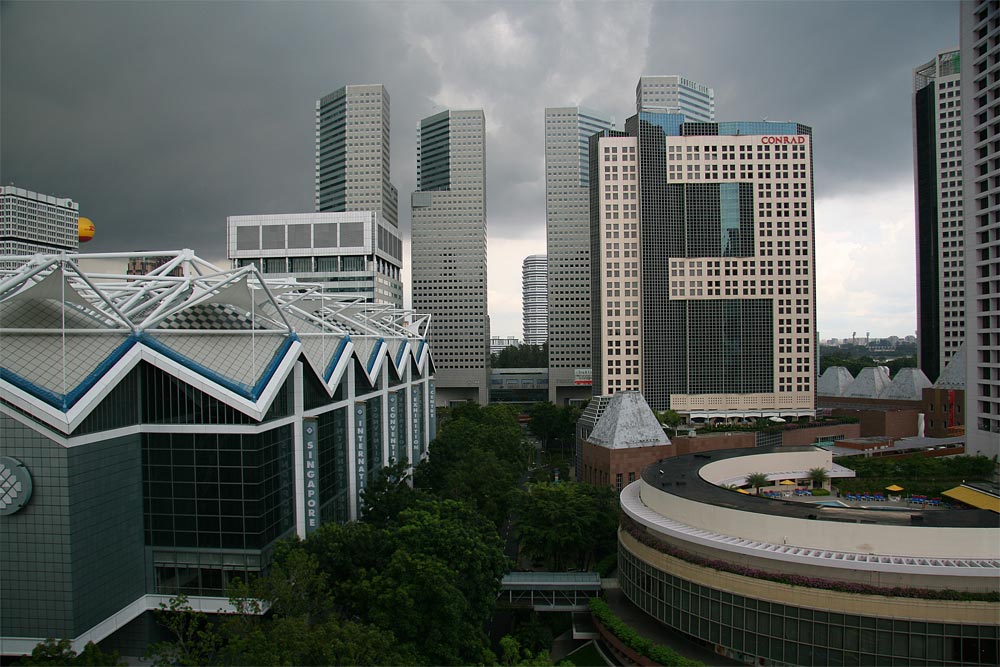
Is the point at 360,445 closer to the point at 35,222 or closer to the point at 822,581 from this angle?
the point at 822,581

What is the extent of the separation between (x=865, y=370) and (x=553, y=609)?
89.7 m

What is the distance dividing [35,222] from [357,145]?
84.7 metres

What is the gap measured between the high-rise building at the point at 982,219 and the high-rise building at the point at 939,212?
64896 mm

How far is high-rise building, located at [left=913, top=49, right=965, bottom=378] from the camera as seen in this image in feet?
382

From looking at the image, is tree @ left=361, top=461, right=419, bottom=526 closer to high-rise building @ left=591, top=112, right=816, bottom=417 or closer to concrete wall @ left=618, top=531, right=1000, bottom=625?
concrete wall @ left=618, top=531, right=1000, bottom=625

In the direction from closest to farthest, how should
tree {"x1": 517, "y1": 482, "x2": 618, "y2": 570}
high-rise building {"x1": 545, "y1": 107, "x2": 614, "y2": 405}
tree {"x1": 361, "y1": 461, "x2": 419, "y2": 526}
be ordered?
tree {"x1": 361, "y1": 461, "x2": 419, "y2": 526}
tree {"x1": 517, "y1": 482, "x2": 618, "y2": 570}
high-rise building {"x1": 545, "y1": 107, "x2": 614, "y2": 405}

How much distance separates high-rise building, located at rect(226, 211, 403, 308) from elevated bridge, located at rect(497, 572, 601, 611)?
7949 centimetres

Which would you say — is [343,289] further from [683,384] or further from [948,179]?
[948,179]

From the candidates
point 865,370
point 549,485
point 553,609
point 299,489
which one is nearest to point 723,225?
point 865,370

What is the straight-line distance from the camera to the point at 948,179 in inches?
4658

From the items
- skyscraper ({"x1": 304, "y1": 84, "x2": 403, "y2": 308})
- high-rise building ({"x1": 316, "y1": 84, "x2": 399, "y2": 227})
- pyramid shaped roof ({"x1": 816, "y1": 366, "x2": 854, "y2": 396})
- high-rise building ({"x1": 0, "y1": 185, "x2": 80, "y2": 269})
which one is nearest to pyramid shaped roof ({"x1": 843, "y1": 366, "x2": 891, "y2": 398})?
pyramid shaped roof ({"x1": 816, "y1": 366, "x2": 854, "y2": 396})

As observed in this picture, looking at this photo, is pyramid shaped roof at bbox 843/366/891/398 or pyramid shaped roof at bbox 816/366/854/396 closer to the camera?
pyramid shaped roof at bbox 843/366/891/398

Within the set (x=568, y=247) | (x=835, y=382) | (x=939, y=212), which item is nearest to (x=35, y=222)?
(x=568, y=247)

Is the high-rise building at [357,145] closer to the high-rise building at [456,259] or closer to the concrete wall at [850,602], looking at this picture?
the high-rise building at [456,259]
